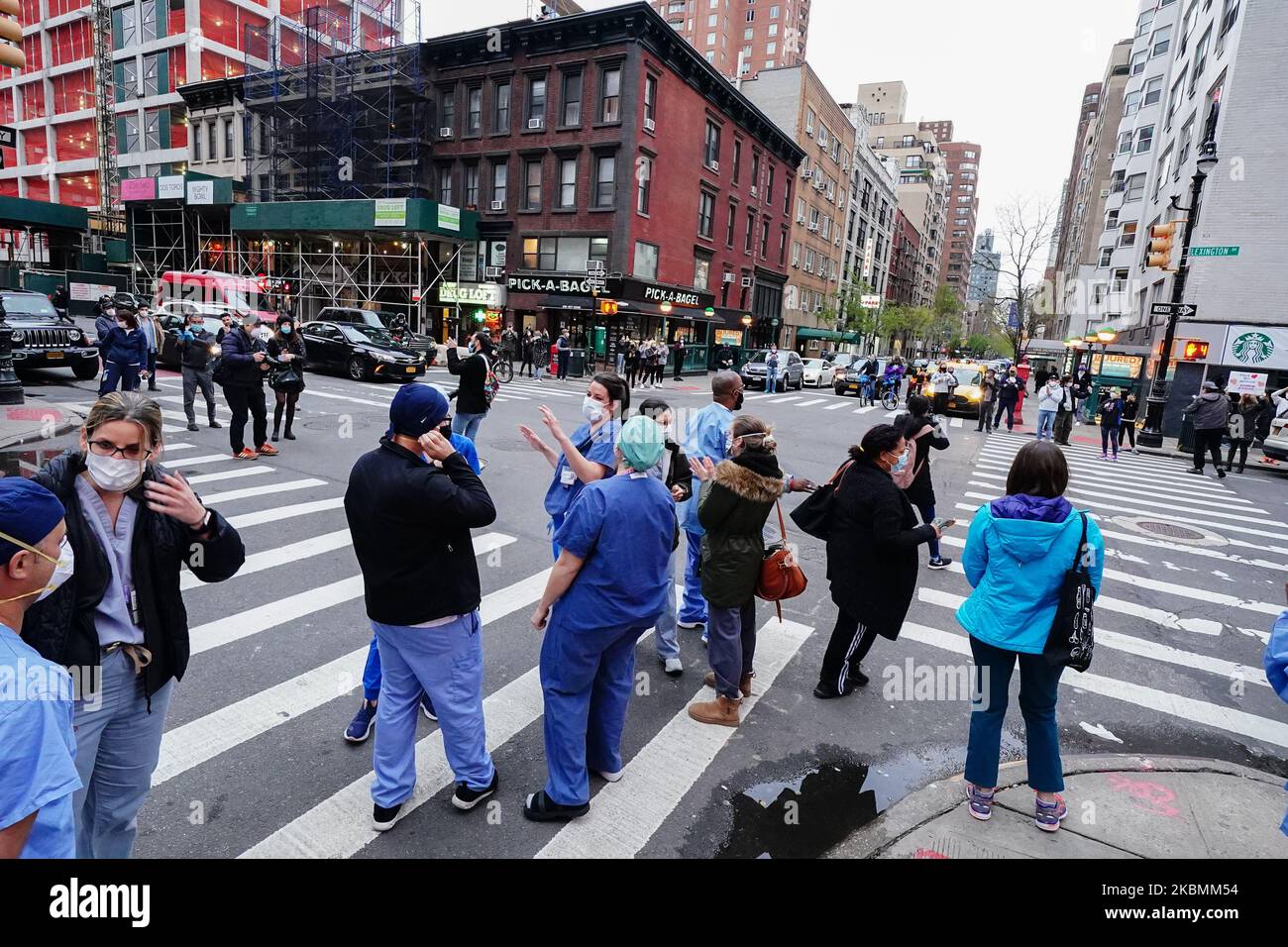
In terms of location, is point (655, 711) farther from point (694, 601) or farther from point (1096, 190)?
point (1096, 190)

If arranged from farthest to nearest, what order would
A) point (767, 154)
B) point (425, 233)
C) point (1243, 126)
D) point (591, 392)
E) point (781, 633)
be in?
point (767, 154), point (425, 233), point (1243, 126), point (781, 633), point (591, 392)

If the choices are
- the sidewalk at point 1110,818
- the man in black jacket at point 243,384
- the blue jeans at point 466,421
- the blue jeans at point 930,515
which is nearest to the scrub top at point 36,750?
the sidewalk at point 1110,818

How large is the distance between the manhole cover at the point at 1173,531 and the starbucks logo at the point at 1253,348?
15.5 meters

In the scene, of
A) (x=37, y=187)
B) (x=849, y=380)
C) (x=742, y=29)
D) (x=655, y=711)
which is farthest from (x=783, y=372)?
(x=742, y=29)

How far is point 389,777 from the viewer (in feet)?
10.8

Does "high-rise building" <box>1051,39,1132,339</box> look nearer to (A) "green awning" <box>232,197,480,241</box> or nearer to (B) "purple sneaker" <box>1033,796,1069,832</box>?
(A) "green awning" <box>232,197,480,241</box>

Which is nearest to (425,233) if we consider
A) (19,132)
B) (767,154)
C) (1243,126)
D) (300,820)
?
(767,154)

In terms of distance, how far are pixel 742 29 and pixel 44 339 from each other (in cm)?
10049

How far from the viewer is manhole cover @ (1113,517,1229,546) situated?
9.52 m

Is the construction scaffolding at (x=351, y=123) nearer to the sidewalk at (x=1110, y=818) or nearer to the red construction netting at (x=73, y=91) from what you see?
the red construction netting at (x=73, y=91)

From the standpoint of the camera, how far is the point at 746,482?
409 cm
